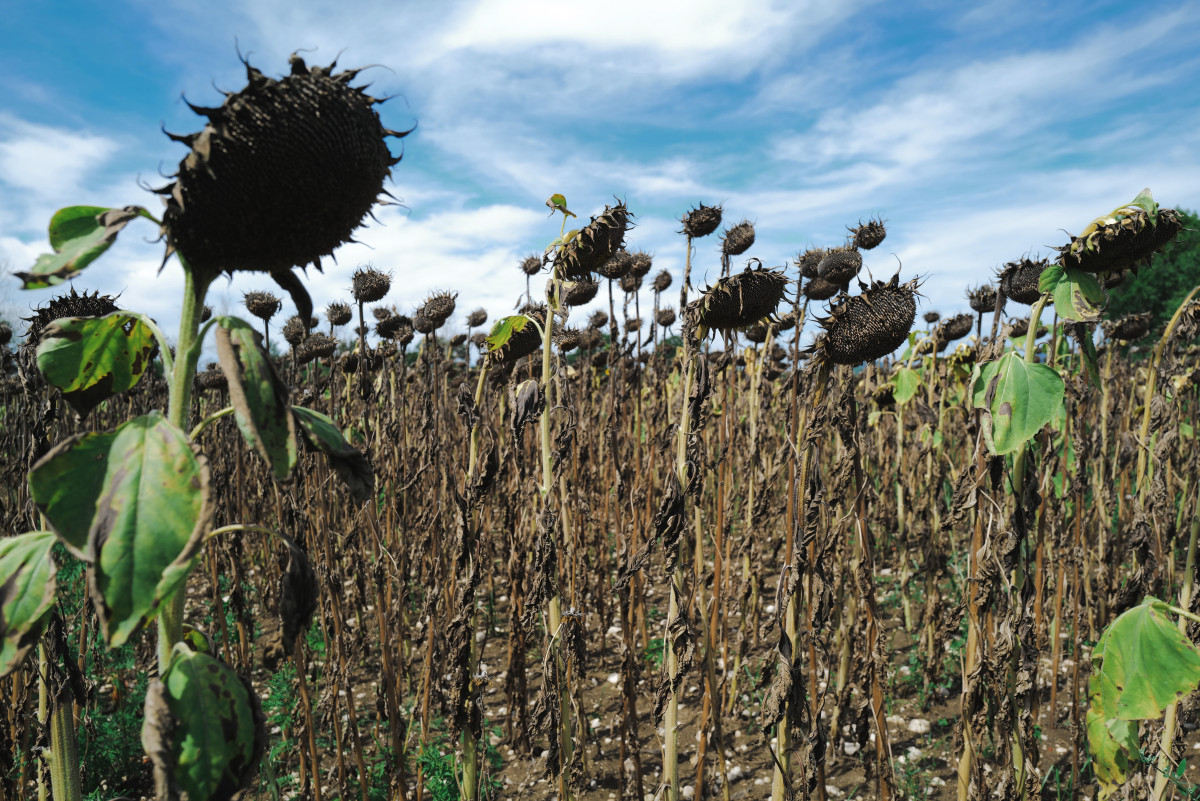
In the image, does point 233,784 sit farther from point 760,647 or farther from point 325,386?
point 325,386

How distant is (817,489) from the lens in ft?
7.34

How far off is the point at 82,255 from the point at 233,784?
706 millimetres

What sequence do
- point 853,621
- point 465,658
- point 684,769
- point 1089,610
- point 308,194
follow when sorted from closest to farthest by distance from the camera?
point 308,194, point 465,658, point 684,769, point 853,621, point 1089,610

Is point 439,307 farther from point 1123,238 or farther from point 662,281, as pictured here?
point 1123,238

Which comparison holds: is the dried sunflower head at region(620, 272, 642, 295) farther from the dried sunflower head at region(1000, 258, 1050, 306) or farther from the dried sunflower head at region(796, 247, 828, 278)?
the dried sunflower head at region(1000, 258, 1050, 306)

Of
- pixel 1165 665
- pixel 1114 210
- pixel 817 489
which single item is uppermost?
pixel 1114 210

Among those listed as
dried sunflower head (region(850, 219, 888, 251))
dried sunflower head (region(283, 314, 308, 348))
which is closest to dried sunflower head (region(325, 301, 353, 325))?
dried sunflower head (region(283, 314, 308, 348))

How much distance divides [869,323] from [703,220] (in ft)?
4.39

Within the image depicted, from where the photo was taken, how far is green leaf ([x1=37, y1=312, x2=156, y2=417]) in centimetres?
100

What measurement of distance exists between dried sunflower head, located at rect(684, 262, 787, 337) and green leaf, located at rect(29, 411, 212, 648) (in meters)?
1.75

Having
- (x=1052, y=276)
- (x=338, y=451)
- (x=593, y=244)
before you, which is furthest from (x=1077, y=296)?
(x=338, y=451)

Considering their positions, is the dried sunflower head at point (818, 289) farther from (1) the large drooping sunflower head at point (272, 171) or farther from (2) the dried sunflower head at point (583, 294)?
(1) the large drooping sunflower head at point (272, 171)

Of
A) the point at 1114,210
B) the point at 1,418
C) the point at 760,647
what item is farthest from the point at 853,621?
the point at 1,418

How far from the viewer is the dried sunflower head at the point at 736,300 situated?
2.36 m
